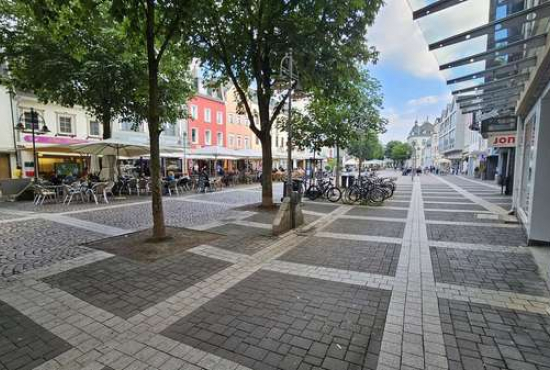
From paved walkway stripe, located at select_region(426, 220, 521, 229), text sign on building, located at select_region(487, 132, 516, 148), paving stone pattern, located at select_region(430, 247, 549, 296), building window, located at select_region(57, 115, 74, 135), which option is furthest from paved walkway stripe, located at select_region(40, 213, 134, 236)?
text sign on building, located at select_region(487, 132, 516, 148)

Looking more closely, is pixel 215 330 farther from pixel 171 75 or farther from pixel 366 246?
pixel 171 75

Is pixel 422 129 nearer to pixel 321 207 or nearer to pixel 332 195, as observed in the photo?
pixel 332 195

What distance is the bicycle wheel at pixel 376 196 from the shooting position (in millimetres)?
12070

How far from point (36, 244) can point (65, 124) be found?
2067 centimetres

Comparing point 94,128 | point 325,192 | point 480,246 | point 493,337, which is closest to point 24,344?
point 493,337

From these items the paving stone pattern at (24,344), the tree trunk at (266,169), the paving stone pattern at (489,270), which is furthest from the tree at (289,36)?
the paving stone pattern at (24,344)

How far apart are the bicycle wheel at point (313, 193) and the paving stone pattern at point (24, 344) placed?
11.5 meters

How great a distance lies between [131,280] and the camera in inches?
163

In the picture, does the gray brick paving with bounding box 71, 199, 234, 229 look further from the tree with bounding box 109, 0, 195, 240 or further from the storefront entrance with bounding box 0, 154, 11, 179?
the storefront entrance with bounding box 0, 154, 11, 179

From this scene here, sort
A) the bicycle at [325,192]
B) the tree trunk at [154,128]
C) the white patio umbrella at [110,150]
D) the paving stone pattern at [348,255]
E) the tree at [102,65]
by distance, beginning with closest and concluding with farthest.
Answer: the paving stone pattern at [348,255], the tree trunk at [154,128], the tree at [102,65], the white patio umbrella at [110,150], the bicycle at [325,192]

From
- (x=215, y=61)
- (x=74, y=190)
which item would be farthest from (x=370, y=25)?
(x=74, y=190)

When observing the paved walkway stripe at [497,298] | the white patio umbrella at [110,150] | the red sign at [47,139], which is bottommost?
the paved walkway stripe at [497,298]

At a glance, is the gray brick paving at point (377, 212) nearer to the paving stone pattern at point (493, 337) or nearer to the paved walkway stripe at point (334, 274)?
the paved walkway stripe at point (334, 274)

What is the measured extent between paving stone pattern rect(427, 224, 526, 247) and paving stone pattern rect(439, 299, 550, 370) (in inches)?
136
